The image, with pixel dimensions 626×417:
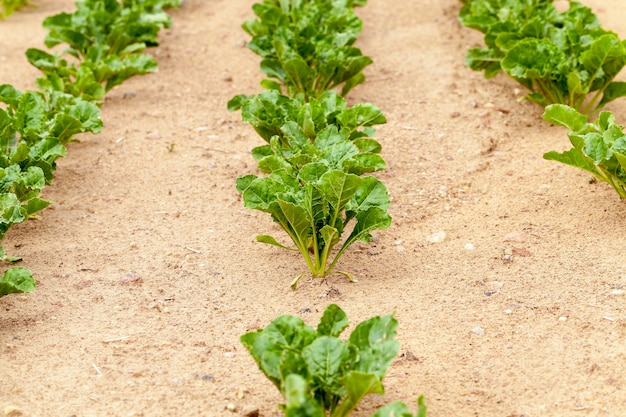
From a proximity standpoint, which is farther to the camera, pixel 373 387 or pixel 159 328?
pixel 159 328

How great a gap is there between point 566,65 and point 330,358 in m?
2.96

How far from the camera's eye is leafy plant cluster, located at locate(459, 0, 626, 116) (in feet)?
17.4

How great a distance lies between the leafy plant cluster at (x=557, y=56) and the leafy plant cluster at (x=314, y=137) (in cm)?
88

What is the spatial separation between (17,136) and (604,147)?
10.8 ft

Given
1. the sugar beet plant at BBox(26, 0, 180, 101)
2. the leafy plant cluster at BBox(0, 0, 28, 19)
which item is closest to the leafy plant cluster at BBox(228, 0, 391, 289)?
the sugar beet plant at BBox(26, 0, 180, 101)

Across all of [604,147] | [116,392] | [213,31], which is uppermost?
[604,147]

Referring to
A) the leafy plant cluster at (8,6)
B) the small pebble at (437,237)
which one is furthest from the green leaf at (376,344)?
the leafy plant cluster at (8,6)

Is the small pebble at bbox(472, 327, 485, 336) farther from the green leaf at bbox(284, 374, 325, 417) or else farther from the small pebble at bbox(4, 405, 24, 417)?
the small pebble at bbox(4, 405, 24, 417)

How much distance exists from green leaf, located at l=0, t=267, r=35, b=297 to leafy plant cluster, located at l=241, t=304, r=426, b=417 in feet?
3.72

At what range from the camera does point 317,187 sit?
13.2ft

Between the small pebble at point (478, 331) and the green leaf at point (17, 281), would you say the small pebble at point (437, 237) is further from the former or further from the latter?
the green leaf at point (17, 281)

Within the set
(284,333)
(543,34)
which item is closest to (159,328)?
(284,333)

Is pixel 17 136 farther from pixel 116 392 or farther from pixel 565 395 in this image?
pixel 565 395

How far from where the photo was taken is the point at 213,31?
7660 mm
